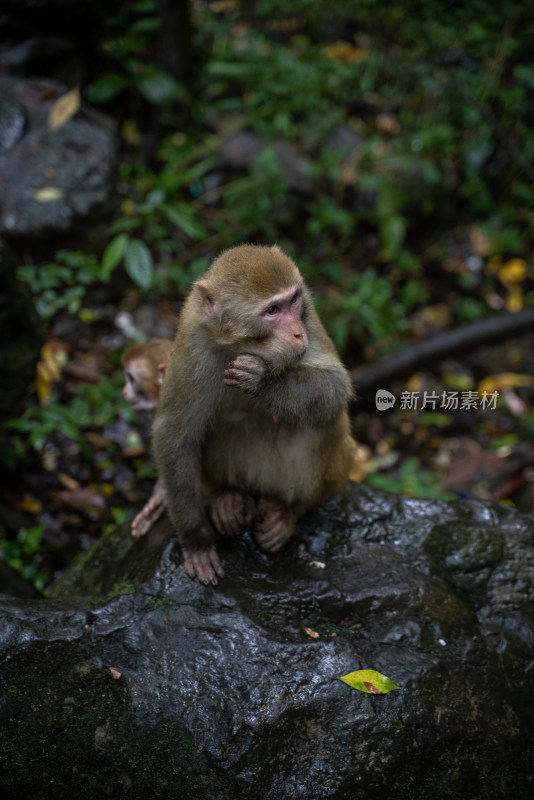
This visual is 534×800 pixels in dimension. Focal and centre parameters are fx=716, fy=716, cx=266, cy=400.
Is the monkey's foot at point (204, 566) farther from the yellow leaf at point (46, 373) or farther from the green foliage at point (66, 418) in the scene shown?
the yellow leaf at point (46, 373)

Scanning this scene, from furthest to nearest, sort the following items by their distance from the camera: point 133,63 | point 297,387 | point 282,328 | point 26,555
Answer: point 133,63 → point 26,555 → point 297,387 → point 282,328

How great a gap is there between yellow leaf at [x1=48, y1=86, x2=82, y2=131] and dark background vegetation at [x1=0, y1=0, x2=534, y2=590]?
1.39 feet

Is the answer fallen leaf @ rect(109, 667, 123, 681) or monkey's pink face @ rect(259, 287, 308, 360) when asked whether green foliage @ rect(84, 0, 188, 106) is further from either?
fallen leaf @ rect(109, 667, 123, 681)

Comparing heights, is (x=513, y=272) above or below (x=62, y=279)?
below

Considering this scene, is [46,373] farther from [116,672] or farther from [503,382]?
[503,382]

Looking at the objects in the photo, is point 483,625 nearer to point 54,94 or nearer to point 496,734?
point 496,734

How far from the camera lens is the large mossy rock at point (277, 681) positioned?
8.87 feet

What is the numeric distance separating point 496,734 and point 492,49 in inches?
319

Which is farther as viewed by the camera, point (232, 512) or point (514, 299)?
point (514, 299)

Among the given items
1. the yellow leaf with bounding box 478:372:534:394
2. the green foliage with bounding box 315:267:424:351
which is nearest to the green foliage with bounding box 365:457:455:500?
the green foliage with bounding box 315:267:424:351

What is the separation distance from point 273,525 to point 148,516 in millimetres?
763

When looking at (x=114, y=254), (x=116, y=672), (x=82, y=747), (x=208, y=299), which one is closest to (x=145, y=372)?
(x=208, y=299)

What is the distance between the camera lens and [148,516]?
3.86 metres

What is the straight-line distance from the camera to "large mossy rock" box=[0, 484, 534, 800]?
270cm
